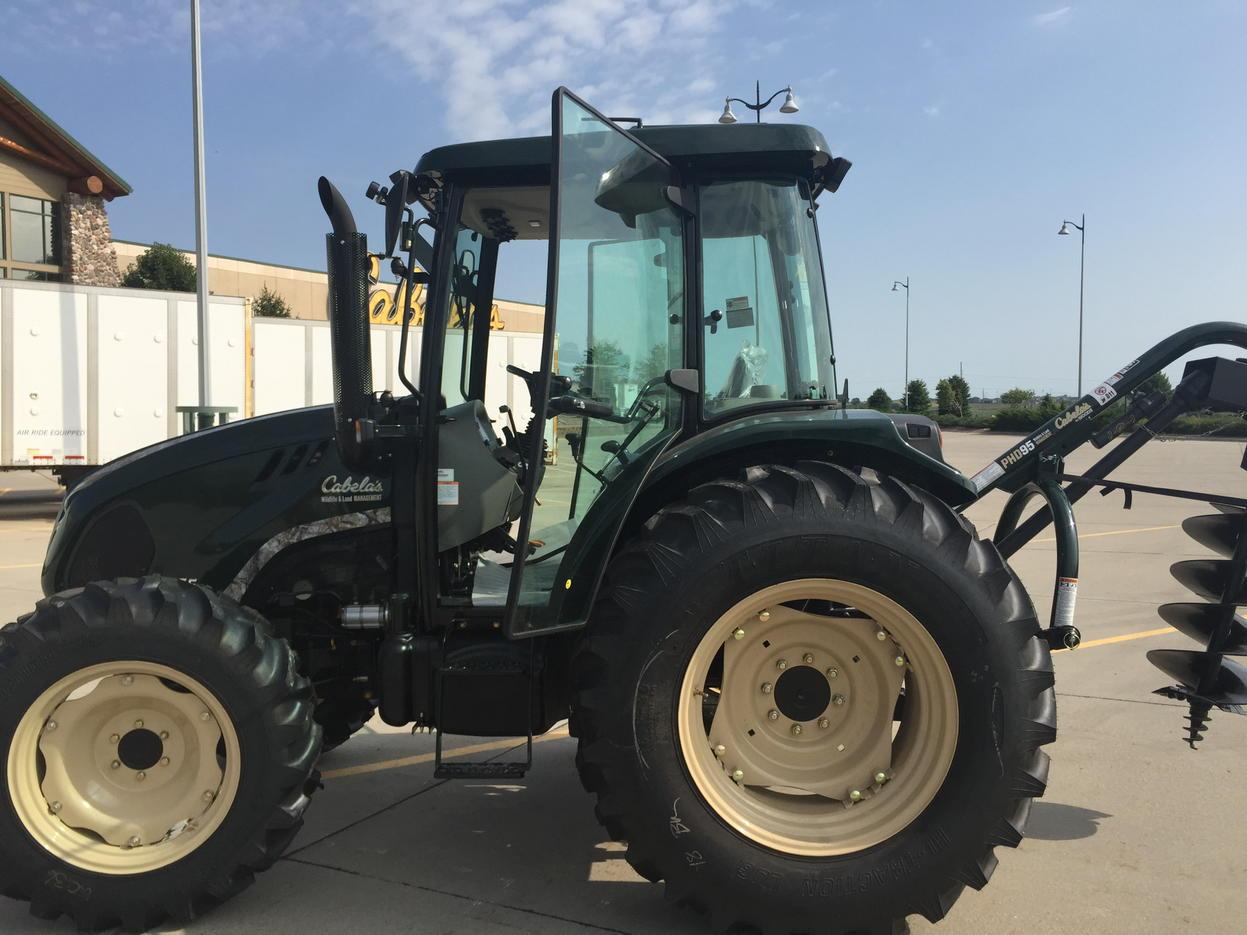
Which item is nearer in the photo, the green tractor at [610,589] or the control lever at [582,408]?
the green tractor at [610,589]

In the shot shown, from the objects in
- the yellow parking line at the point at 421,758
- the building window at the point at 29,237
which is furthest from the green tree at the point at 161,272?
the yellow parking line at the point at 421,758

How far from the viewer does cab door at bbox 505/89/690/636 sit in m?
3.04

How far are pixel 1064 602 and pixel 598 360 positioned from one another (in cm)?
187

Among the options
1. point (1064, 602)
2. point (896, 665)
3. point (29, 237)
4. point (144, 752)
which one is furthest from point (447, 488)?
point (29, 237)

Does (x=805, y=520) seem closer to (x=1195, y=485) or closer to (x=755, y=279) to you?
(x=755, y=279)

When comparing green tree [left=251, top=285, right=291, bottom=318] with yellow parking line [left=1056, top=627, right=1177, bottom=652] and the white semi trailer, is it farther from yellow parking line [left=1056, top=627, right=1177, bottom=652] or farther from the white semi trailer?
yellow parking line [left=1056, top=627, right=1177, bottom=652]

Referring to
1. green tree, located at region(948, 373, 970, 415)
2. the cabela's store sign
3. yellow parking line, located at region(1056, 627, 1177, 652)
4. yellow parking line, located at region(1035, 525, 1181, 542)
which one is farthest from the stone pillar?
green tree, located at region(948, 373, 970, 415)

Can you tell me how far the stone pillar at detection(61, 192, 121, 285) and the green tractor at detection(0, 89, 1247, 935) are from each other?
2743 centimetres

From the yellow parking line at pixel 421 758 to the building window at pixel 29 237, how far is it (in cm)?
2706

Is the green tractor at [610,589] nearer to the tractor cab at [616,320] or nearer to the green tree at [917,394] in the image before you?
the tractor cab at [616,320]

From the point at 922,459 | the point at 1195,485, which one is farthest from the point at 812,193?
the point at 1195,485

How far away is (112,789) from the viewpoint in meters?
3.12

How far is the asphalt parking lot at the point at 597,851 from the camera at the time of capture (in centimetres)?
300

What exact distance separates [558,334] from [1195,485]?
68.8 ft
